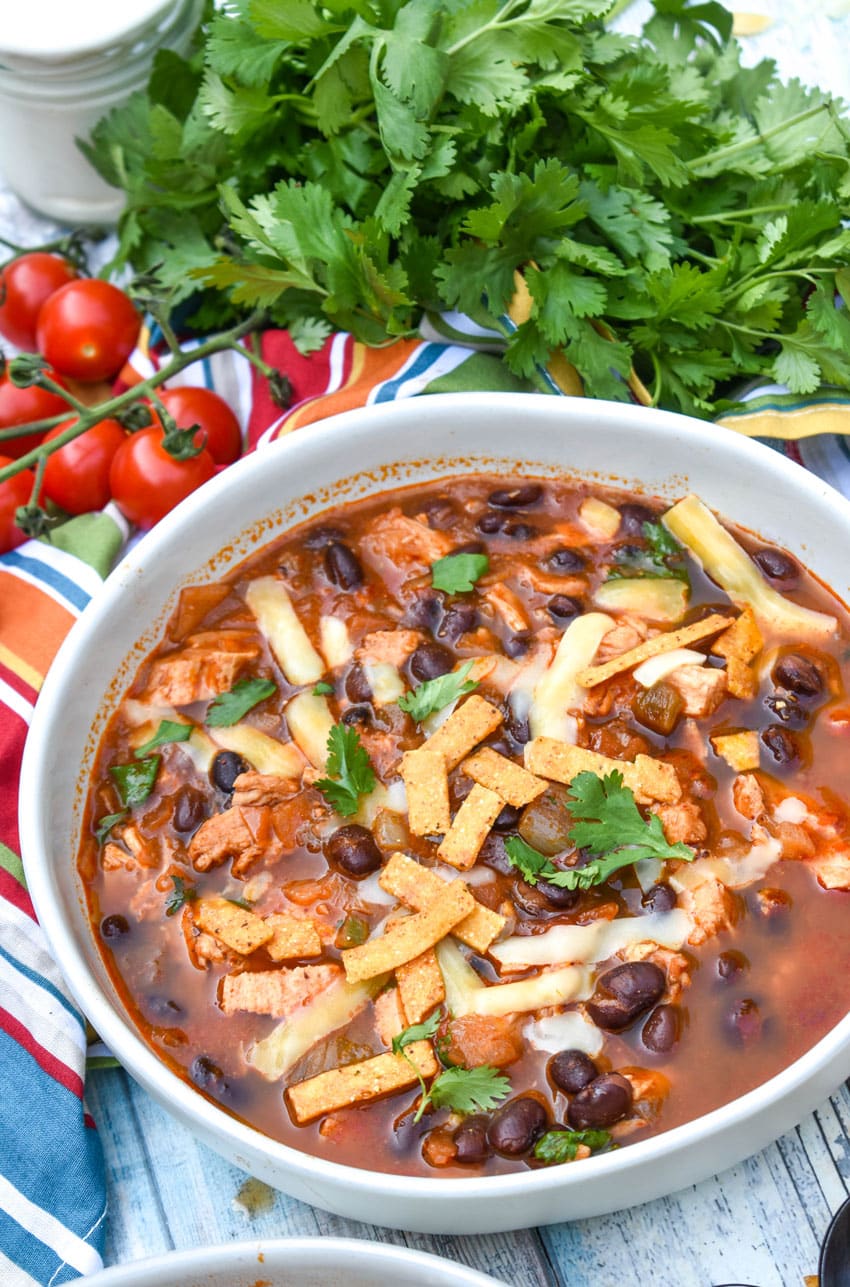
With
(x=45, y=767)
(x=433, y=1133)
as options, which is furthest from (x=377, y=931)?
(x=45, y=767)

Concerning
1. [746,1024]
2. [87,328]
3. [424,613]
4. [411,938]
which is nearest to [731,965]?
[746,1024]

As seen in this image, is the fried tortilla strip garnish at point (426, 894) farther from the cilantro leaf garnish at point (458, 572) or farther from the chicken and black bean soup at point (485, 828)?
the cilantro leaf garnish at point (458, 572)

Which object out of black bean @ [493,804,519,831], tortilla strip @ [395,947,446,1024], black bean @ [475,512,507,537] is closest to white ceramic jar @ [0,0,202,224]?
black bean @ [475,512,507,537]

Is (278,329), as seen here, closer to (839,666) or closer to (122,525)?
(122,525)

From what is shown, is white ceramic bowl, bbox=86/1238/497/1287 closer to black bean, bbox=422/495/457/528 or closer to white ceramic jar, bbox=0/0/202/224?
black bean, bbox=422/495/457/528

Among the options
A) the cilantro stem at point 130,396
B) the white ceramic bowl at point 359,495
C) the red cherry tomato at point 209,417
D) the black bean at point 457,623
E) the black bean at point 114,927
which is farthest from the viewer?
the red cherry tomato at point 209,417

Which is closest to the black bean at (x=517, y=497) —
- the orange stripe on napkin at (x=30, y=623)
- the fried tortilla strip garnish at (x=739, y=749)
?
the fried tortilla strip garnish at (x=739, y=749)

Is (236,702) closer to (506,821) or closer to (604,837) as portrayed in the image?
(506,821)
